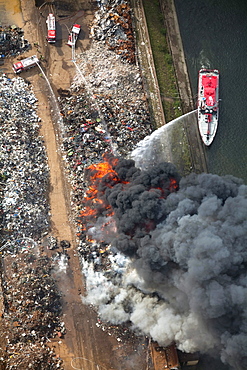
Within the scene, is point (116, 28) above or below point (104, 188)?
above

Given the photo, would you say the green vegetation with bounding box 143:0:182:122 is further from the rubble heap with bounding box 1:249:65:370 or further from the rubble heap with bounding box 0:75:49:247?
the rubble heap with bounding box 1:249:65:370

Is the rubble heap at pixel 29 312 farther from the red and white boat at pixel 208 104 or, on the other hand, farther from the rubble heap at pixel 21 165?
the red and white boat at pixel 208 104

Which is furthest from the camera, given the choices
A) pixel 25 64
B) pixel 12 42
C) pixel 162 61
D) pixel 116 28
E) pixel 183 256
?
pixel 162 61

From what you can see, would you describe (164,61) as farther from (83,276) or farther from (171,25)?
(83,276)

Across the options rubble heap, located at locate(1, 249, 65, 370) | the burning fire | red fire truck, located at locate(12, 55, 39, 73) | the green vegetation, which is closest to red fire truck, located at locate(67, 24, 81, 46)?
red fire truck, located at locate(12, 55, 39, 73)

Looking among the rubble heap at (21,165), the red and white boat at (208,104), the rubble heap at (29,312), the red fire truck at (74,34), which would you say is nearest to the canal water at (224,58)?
the red and white boat at (208,104)

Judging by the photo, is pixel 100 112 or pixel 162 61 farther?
pixel 162 61

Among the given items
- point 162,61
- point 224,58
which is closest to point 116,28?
point 162,61

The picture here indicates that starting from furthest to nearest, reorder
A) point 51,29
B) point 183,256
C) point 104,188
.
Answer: point 51,29 < point 104,188 < point 183,256

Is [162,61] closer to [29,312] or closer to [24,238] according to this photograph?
[24,238]
